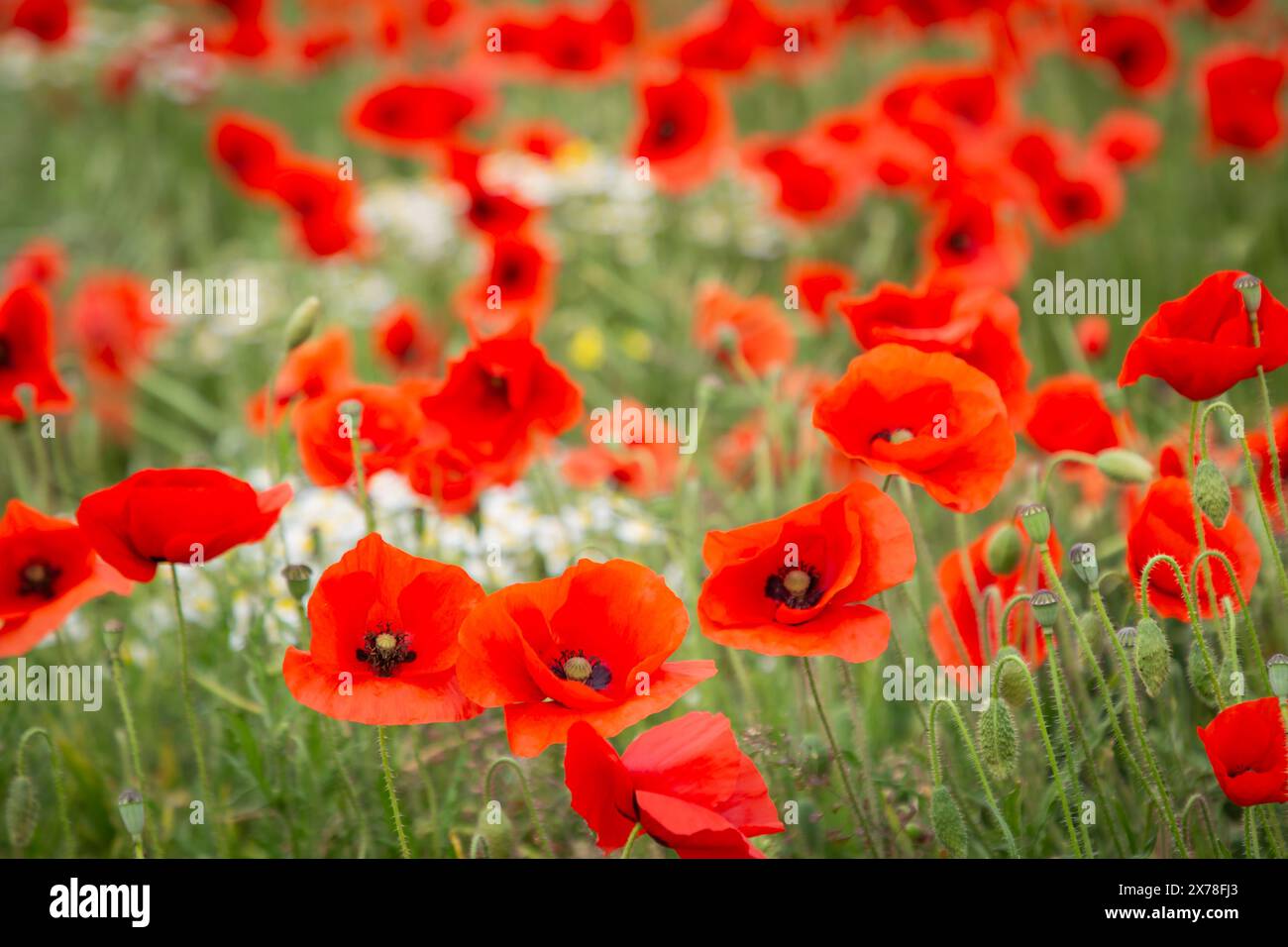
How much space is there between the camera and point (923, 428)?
1.38m

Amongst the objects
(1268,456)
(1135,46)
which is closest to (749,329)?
(1268,456)

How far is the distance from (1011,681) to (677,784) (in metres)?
0.36

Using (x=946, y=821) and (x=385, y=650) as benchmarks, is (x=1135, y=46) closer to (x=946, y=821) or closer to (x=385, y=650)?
(x=946, y=821)

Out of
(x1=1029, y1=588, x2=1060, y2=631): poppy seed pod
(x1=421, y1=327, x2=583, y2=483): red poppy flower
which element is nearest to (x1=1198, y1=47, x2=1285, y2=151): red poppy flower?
(x1=421, y1=327, x2=583, y2=483): red poppy flower

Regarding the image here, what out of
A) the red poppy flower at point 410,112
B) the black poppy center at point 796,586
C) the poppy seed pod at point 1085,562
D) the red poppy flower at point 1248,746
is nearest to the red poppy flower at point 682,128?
the red poppy flower at point 410,112

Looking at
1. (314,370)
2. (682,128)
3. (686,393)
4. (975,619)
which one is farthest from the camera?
(686,393)

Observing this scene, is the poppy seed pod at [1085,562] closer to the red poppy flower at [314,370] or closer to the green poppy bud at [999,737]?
the green poppy bud at [999,737]

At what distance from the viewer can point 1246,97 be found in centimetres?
295

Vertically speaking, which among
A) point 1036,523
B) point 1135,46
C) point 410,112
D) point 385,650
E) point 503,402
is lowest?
point 385,650

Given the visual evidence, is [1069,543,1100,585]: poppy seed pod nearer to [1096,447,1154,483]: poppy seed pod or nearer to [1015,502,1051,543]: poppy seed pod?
[1015,502,1051,543]: poppy seed pod

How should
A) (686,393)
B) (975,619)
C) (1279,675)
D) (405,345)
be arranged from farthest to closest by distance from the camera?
(686,393) → (405,345) → (975,619) → (1279,675)

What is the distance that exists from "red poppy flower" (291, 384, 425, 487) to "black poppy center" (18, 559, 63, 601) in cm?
31
